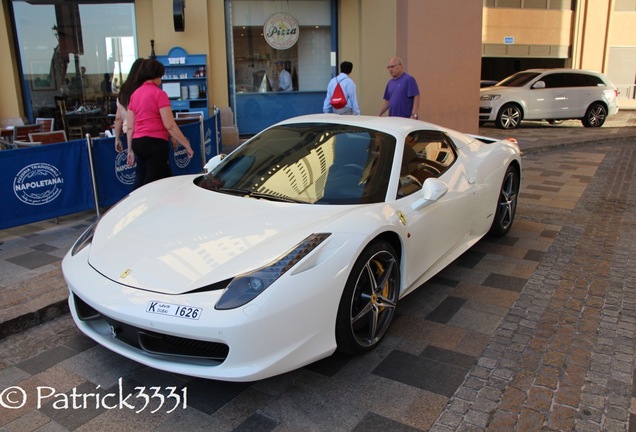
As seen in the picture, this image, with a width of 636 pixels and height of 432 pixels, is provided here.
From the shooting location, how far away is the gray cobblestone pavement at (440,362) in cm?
276

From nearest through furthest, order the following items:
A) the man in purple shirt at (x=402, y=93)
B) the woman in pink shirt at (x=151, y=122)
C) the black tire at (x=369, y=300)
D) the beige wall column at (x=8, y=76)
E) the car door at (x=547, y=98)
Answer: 1. the black tire at (x=369, y=300)
2. the woman in pink shirt at (x=151, y=122)
3. the man in purple shirt at (x=402, y=93)
4. the beige wall column at (x=8, y=76)
5. the car door at (x=547, y=98)

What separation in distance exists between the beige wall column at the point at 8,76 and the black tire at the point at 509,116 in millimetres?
12068

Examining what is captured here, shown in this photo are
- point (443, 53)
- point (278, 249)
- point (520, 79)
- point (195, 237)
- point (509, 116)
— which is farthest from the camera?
point (520, 79)

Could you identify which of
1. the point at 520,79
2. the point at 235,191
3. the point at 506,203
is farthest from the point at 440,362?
the point at 520,79

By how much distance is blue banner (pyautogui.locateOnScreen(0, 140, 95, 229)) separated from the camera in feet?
17.6

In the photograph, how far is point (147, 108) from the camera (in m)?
5.48

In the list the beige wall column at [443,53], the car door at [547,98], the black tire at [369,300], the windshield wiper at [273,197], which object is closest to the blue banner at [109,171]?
the windshield wiper at [273,197]

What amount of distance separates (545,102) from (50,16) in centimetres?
1293

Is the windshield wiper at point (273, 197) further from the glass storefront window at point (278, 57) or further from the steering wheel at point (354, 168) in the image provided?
the glass storefront window at point (278, 57)

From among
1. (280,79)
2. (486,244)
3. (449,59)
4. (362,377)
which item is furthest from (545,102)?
(362,377)

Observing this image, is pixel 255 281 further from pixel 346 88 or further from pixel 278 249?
pixel 346 88

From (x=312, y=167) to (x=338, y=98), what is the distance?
4831 mm

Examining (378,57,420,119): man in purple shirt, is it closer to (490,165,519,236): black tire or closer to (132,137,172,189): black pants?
(490,165,519,236): black tire

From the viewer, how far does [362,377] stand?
10.2 feet
